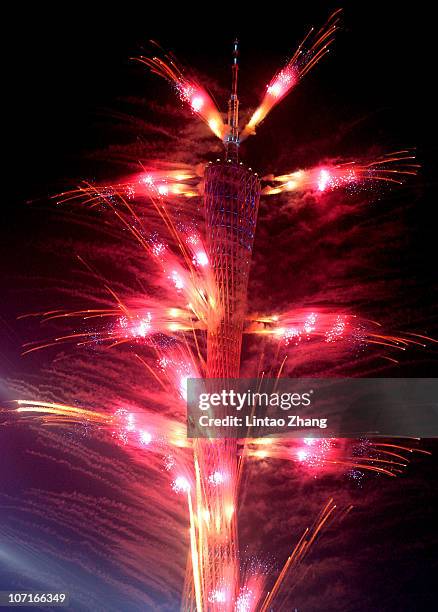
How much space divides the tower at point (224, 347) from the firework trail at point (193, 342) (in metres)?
0.02

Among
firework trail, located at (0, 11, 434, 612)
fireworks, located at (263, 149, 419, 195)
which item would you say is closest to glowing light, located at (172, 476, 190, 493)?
firework trail, located at (0, 11, 434, 612)

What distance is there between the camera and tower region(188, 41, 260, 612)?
12.4 m

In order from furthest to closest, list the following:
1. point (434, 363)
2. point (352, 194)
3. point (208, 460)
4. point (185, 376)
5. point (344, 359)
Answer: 1. point (434, 363)
2. point (344, 359)
3. point (352, 194)
4. point (185, 376)
5. point (208, 460)

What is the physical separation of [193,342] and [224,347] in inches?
40.6

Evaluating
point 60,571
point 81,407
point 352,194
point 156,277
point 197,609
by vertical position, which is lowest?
point 197,609

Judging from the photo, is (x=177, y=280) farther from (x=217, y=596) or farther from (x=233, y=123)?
(x=217, y=596)

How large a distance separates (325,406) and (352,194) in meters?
A: 3.80

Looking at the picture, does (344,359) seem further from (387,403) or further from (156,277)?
(156,277)

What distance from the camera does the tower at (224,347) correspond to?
40.6ft

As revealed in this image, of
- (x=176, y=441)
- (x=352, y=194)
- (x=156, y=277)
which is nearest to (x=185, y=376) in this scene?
(x=176, y=441)

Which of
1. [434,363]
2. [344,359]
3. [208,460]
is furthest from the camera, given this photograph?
[434,363]

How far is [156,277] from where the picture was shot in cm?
1428

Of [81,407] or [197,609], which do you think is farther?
[81,407]

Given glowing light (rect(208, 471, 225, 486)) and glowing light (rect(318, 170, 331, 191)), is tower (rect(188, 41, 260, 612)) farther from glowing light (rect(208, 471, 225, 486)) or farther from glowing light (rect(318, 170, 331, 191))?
glowing light (rect(318, 170, 331, 191))
